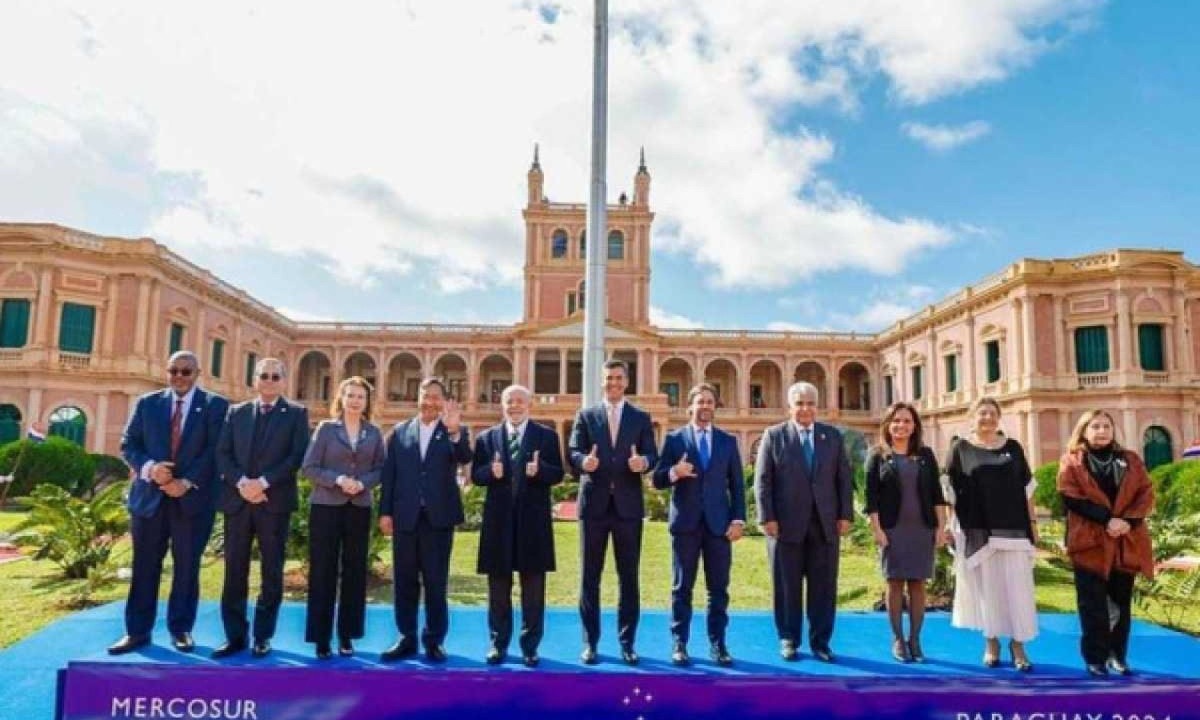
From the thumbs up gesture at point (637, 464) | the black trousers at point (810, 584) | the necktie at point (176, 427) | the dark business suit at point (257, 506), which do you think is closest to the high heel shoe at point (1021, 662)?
the black trousers at point (810, 584)

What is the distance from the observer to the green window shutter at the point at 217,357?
30781mm

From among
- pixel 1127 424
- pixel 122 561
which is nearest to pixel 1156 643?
pixel 122 561

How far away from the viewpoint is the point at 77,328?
25734mm

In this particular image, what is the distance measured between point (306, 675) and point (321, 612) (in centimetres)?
61

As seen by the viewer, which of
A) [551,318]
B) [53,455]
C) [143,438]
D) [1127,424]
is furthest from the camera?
[551,318]

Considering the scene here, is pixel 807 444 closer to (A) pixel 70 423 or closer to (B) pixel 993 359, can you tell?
(A) pixel 70 423

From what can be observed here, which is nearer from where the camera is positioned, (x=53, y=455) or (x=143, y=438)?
(x=143, y=438)

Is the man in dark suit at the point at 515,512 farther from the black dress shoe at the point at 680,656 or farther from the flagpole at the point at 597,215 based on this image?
the flagpole at the point at 597,215

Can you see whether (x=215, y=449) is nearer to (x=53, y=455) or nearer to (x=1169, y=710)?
(x=1169, y=710)

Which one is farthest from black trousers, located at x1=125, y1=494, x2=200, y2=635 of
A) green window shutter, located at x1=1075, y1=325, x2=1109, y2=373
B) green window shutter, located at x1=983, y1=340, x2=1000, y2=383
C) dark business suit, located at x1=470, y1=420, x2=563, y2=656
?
green window shutter, located at x1=983, y1=340, x2=1000, y2=383

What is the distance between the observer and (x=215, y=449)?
4.98m

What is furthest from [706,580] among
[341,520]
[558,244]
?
[558,244]

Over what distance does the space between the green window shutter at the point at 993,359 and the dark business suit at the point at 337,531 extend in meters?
28.9

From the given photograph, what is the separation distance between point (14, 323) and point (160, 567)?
26065mm
